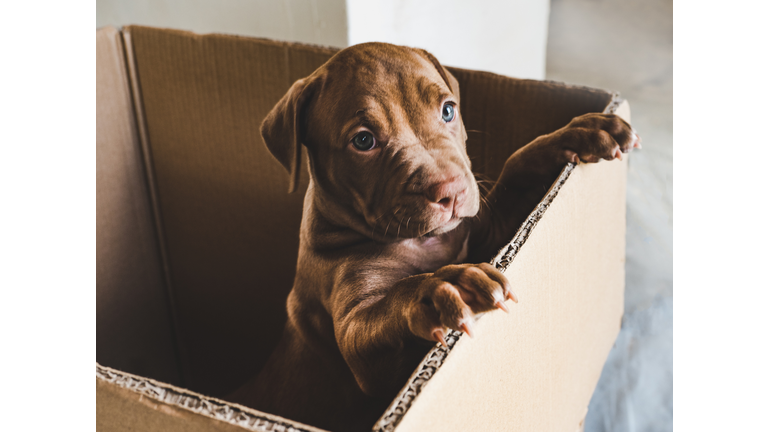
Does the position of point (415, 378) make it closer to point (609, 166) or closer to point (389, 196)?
point (389, 196)

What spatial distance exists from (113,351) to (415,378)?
2045mm

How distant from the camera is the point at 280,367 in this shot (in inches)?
64.1

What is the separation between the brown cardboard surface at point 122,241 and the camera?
223 cm

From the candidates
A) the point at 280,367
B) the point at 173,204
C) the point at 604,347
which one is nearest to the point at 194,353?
the point at 173,204

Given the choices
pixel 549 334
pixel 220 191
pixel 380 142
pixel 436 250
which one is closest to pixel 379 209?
pixel 380 142

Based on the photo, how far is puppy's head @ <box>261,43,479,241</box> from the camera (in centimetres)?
113

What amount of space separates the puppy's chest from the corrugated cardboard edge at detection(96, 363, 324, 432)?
2.15 feet

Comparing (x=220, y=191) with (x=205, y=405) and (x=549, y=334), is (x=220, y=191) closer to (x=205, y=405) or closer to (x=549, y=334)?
(x=549, y=334)

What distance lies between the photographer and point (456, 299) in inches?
32.5

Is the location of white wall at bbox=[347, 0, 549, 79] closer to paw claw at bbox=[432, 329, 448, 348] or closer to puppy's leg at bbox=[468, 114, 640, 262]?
puppy's leg at bbox=[468, 114, 640, 262]

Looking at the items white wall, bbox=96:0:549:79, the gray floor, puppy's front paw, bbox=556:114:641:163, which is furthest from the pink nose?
white wall, bbox=96:0:549:79

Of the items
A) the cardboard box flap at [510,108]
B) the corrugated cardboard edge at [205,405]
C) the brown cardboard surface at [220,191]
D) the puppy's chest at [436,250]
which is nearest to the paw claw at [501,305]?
the corrugated cardboard edge at [205,405]

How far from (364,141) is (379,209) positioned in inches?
5.8

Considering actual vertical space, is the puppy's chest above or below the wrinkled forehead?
below
